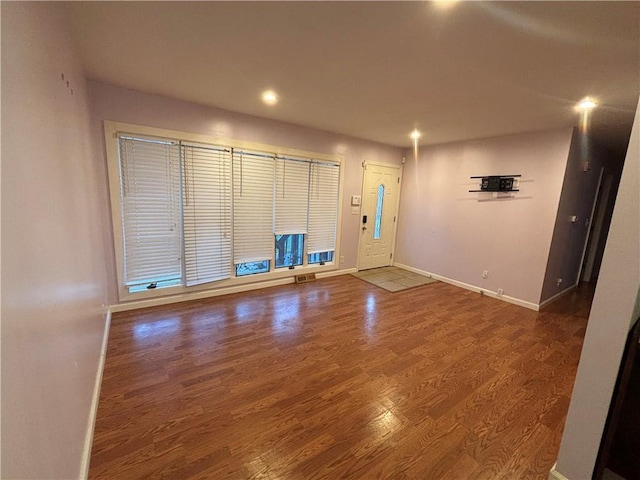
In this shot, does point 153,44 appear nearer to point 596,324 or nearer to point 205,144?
point 205,144

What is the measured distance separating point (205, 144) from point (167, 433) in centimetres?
297

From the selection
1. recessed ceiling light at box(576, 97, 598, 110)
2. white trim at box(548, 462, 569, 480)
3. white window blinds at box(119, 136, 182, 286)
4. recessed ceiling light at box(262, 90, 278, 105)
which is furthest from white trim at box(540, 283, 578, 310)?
white window blinds at box(119, 136, 182, 286)

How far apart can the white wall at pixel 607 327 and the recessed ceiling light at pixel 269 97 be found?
2.65 meters

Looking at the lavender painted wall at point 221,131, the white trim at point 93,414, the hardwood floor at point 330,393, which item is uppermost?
the lavender painted wall at point 221,131

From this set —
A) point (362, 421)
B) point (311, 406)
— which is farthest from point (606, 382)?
point (311, 406)

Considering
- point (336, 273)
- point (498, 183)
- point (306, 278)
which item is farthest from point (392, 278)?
point (498, 183)

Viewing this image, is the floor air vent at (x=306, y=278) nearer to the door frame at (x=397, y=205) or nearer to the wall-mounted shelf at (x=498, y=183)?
the door frame at (x=397, y=205)

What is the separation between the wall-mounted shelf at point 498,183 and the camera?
3794 millimetres

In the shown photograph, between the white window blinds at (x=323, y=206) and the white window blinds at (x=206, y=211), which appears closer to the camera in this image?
the white window blinds at (x=206, y=211)

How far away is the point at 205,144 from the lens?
3.32 m

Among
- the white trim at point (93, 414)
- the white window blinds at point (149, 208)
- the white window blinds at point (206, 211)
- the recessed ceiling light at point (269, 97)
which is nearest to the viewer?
the white trim at point (93, 414)

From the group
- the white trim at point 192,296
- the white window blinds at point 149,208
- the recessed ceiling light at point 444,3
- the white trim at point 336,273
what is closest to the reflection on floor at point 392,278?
the white trim at point 336,273

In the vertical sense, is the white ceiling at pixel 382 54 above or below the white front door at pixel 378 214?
above

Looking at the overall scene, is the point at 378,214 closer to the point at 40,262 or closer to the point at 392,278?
the point at 392,278
